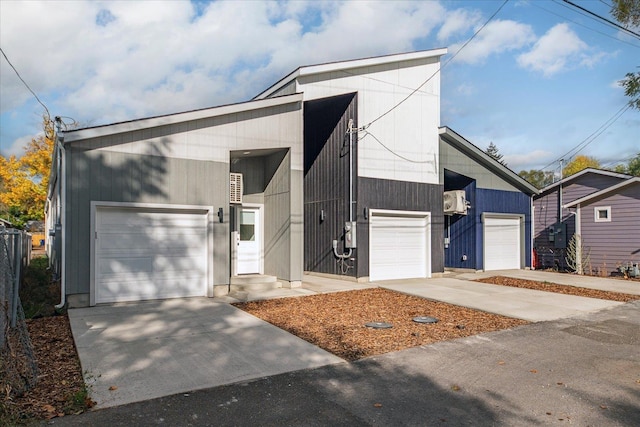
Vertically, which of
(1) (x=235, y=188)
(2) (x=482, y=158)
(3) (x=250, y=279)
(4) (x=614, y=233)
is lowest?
(3) (x=250, y=279)

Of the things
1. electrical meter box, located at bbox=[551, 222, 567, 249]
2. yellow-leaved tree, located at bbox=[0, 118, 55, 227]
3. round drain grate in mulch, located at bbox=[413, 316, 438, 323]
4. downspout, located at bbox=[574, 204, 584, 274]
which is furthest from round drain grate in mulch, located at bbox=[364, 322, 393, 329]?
yellow-leaved tree, located at bbox=[0, 118, 55, 227]

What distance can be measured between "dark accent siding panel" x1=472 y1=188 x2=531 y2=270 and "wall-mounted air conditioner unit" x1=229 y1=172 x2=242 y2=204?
9109mm

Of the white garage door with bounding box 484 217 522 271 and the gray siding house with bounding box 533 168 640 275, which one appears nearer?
the gray siding house with bounding box 533 168 640 275

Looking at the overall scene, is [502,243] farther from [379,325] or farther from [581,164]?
[581,164]

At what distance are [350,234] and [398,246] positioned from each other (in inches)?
78.2

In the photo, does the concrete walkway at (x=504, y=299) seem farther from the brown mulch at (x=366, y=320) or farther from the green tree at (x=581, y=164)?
the green tree at (x=581, y=164)

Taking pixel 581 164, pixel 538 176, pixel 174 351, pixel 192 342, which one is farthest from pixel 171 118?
pixel 538 176

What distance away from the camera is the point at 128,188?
8617 millimetres

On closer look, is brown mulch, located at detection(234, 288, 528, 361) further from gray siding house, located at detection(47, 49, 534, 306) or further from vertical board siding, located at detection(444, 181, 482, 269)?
vertical board siding, located at detection(444, 181, 482, 269)

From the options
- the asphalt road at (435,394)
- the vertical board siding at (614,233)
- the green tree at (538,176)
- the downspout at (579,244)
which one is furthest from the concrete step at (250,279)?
the green tree at (538,176)

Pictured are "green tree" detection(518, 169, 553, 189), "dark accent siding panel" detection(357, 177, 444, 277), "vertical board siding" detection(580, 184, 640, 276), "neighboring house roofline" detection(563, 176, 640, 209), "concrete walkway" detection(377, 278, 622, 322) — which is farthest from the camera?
"green tree" detection(518, 169, 553, 189)

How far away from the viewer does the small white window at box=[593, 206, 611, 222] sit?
15391mm

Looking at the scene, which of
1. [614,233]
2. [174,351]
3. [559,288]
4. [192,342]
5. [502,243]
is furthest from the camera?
[502,243]

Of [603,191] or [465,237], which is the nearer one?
[603,191]
